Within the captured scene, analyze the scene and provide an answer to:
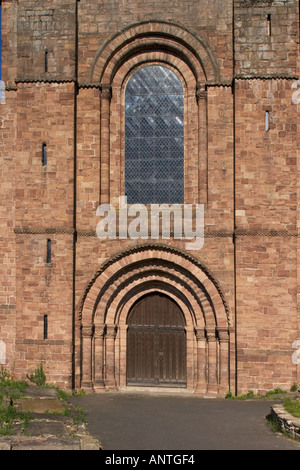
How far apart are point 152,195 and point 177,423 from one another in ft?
19.2

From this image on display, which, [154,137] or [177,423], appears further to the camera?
[154,137]

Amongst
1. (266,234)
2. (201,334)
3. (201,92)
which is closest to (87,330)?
(201,334)

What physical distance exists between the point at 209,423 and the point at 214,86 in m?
8.02

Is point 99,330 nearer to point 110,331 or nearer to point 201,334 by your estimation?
point 110,331

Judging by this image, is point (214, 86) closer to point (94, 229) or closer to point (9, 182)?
point (94, 229)

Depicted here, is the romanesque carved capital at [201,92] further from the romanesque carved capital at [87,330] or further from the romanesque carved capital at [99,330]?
the romanesque carved capital at [87,330]

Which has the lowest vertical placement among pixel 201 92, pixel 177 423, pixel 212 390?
pixel 177 423

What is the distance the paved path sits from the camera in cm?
1017

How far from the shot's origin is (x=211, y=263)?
14.9 meters

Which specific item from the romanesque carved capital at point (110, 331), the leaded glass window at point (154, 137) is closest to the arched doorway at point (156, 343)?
the romanesque carved capital at point (110, 331)

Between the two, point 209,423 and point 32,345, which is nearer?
point 209,423

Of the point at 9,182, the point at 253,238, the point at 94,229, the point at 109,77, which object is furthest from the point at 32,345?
the point at 109,77

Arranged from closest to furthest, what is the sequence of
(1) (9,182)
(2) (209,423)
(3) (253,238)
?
(2) (209,423) < (3) (253,238) < (1) (9,182)

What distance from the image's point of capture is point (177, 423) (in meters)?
11.8
